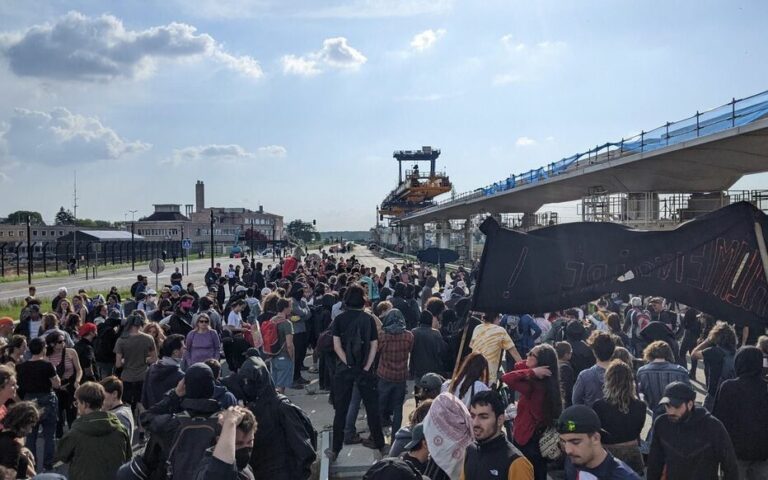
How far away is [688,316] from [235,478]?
9210mm

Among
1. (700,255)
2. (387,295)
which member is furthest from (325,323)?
(700,255)

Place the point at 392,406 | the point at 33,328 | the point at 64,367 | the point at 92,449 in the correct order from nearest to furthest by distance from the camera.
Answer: the point at 92,449
the point at 64,367
the point at 392,406
the point at 33,328

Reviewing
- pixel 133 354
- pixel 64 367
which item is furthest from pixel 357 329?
pixel 64 367

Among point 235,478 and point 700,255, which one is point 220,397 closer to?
point 235,478

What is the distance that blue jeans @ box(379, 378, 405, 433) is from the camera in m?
7.39

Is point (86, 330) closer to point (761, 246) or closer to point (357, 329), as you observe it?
point (357, 329)

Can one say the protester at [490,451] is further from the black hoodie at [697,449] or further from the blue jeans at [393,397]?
the blue jeans at [393,397]

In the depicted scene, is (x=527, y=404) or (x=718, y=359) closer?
(x=527, y=404)

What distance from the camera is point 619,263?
5352 mm

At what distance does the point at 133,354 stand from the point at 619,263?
20.7 feet

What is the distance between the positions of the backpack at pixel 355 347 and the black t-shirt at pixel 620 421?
2.79 metres

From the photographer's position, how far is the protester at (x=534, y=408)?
4707mm

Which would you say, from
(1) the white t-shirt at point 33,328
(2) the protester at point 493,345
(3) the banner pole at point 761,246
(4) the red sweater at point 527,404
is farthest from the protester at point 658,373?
(1) the white t-shirt at point 33,328

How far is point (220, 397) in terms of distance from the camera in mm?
4863
